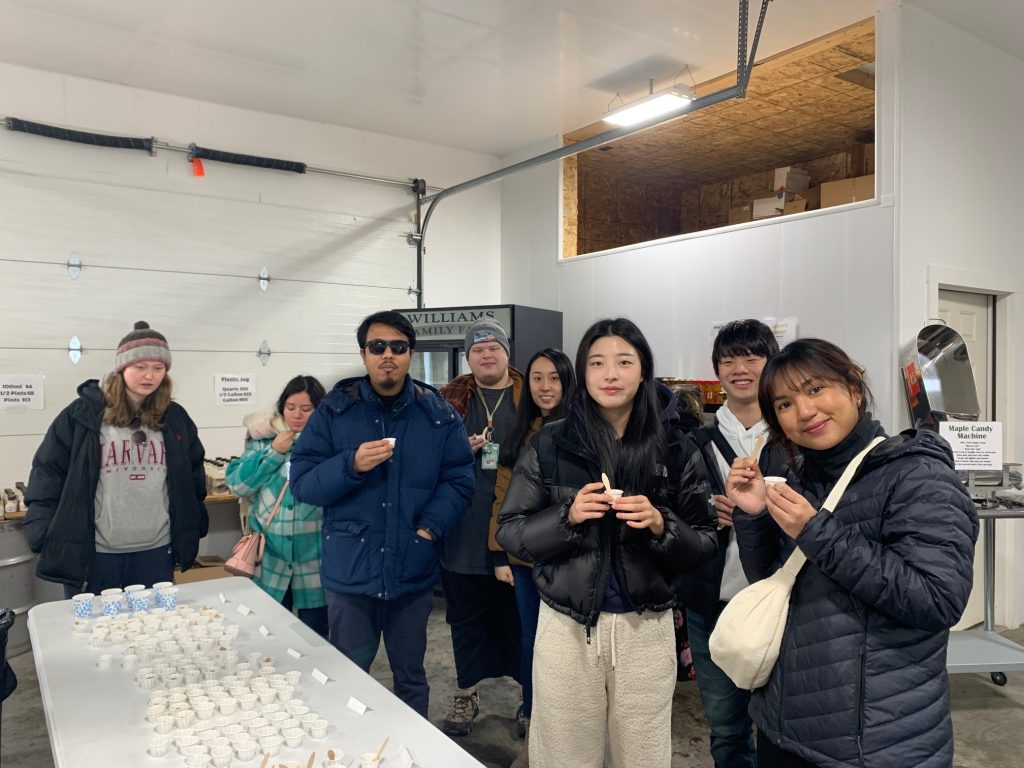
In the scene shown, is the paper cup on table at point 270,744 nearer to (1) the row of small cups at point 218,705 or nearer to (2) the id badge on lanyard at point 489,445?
(1) the row of small cups at point 218,705

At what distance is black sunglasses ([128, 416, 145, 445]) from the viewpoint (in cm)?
302

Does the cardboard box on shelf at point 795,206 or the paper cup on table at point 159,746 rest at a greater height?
the cardboard box on shelf at point 795,206

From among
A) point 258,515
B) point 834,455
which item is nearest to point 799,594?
point 834,455

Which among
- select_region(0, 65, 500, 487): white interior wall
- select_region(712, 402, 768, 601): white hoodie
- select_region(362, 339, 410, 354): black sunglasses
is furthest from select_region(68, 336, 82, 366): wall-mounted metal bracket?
select_region(712, 402, 768, 601): white hoodie

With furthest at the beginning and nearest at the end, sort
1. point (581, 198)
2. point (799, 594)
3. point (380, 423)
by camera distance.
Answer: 1. point (581, 198)
2. point (380, 423)
3. point (799, 594)

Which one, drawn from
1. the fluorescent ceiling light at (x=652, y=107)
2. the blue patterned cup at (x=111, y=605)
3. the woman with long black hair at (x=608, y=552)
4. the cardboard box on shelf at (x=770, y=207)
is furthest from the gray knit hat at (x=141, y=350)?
the cardboard box on shelf at (x=770, y=207)

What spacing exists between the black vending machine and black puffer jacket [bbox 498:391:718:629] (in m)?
3.30

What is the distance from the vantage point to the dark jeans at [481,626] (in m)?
3.28

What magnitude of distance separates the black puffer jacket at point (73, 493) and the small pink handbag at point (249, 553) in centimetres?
25

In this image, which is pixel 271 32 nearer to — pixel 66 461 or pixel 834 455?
pixel 66 461

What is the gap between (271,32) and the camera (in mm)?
4328

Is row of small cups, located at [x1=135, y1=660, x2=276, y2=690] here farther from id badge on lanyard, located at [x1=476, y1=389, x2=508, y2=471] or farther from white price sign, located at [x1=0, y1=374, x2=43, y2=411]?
white price sign, located at [x1=0, y1=374, x2=43, y2=411]

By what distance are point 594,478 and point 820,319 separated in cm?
307

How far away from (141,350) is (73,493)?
2.05 feet
